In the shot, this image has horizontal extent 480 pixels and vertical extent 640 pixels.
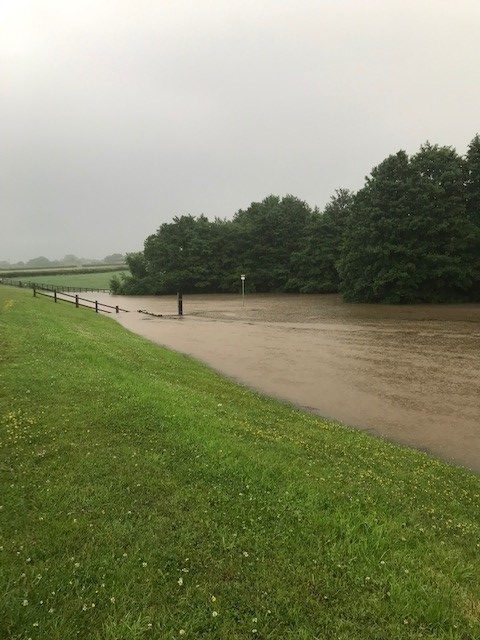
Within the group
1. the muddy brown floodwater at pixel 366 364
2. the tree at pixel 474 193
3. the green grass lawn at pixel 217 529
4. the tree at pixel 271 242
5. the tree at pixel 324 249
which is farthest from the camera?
the tree at pixel 271 242

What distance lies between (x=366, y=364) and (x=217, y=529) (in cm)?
1557

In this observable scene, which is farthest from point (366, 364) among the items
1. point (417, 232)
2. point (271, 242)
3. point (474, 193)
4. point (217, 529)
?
point (271, 242)

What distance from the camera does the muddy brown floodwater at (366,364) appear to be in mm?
12151

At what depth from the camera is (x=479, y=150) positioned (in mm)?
49219

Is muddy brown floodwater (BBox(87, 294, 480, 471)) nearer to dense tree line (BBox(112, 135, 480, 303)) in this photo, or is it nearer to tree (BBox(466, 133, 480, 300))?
dense tree line (BBox(112, 135, 480, 303))

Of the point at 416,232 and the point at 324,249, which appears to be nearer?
the point at 416,232

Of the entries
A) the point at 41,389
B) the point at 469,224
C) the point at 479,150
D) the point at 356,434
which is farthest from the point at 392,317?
the point at 41,389

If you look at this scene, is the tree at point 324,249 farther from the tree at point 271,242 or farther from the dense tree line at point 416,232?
the tree at point 271,242

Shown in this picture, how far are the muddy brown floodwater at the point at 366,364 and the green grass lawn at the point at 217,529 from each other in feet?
9.70

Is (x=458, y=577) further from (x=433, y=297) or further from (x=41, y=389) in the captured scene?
(x=433, y=297)

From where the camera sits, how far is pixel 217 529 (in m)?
5.34

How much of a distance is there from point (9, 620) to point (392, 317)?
38531 mm

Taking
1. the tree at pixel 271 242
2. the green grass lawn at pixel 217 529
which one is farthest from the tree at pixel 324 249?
the green grass lawn at pixel 217 529

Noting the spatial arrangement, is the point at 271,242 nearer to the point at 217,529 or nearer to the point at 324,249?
the point at 324,249
